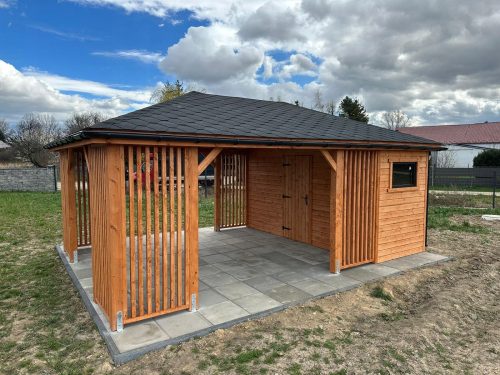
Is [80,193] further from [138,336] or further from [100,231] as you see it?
[138,336]

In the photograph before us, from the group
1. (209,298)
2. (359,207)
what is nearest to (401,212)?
(359,207)

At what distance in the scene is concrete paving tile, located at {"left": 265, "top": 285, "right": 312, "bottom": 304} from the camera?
15.5 feet

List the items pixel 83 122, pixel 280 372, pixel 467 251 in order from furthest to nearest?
pixel 83 122 → pixel 467 251 → pixel 280 372

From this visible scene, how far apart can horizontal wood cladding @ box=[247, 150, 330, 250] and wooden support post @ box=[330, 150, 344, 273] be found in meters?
1.33

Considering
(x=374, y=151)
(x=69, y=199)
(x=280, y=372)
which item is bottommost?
(x=280, y=372)

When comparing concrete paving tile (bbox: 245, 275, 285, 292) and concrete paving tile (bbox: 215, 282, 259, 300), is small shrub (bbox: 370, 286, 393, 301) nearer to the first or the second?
concrete paving tile (bbox: 245, 275, 285, 292)

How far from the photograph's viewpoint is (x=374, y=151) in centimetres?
613

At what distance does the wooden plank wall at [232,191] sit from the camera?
30.5 feet

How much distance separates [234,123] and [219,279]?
2327mm

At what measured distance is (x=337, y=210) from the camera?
5723 mm

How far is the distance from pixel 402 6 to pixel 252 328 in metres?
8.86

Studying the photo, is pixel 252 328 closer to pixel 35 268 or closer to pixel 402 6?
pixel 35 268

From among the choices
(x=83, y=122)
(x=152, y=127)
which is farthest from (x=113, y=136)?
(x=83, y=122)

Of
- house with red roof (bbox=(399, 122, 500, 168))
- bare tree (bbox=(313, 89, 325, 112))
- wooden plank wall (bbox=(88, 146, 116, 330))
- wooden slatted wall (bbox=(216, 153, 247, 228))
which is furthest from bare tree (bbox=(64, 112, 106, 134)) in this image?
wooden plank wall (bbox=(88, 146, 116, 330))
